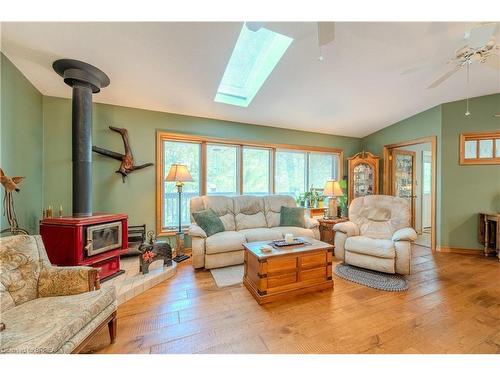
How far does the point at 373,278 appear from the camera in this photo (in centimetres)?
260

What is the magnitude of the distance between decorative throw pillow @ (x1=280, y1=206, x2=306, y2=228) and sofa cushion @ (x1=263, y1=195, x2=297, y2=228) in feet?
0.34

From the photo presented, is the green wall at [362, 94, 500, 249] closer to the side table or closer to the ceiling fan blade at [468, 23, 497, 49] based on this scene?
the side table

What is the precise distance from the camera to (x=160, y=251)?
2.78 meters

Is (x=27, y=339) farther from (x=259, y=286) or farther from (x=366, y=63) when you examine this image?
(x=366, y=63)

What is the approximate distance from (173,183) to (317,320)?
3.04 metres

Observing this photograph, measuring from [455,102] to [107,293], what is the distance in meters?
5.67

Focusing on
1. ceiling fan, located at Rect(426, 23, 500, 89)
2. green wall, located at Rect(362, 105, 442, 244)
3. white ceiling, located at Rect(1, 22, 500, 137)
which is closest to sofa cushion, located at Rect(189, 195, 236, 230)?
white ceiling, located at Rect(1, 22, 500, 137)

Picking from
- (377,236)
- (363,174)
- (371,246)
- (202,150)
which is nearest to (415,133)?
(363,174)

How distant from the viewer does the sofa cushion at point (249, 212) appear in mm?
3602

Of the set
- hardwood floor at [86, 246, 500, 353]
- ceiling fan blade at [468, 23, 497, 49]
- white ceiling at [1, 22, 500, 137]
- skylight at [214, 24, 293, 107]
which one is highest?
skylight at [214, 24, 293, 107]

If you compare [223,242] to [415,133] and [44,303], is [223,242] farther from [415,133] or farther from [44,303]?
[415,133]

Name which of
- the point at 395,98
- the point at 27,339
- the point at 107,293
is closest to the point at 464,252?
the point at 395,98

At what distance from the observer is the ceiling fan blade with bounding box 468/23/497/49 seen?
1.78 meters

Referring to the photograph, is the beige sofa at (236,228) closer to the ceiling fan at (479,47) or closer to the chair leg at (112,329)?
the chair leg at (112,329)
